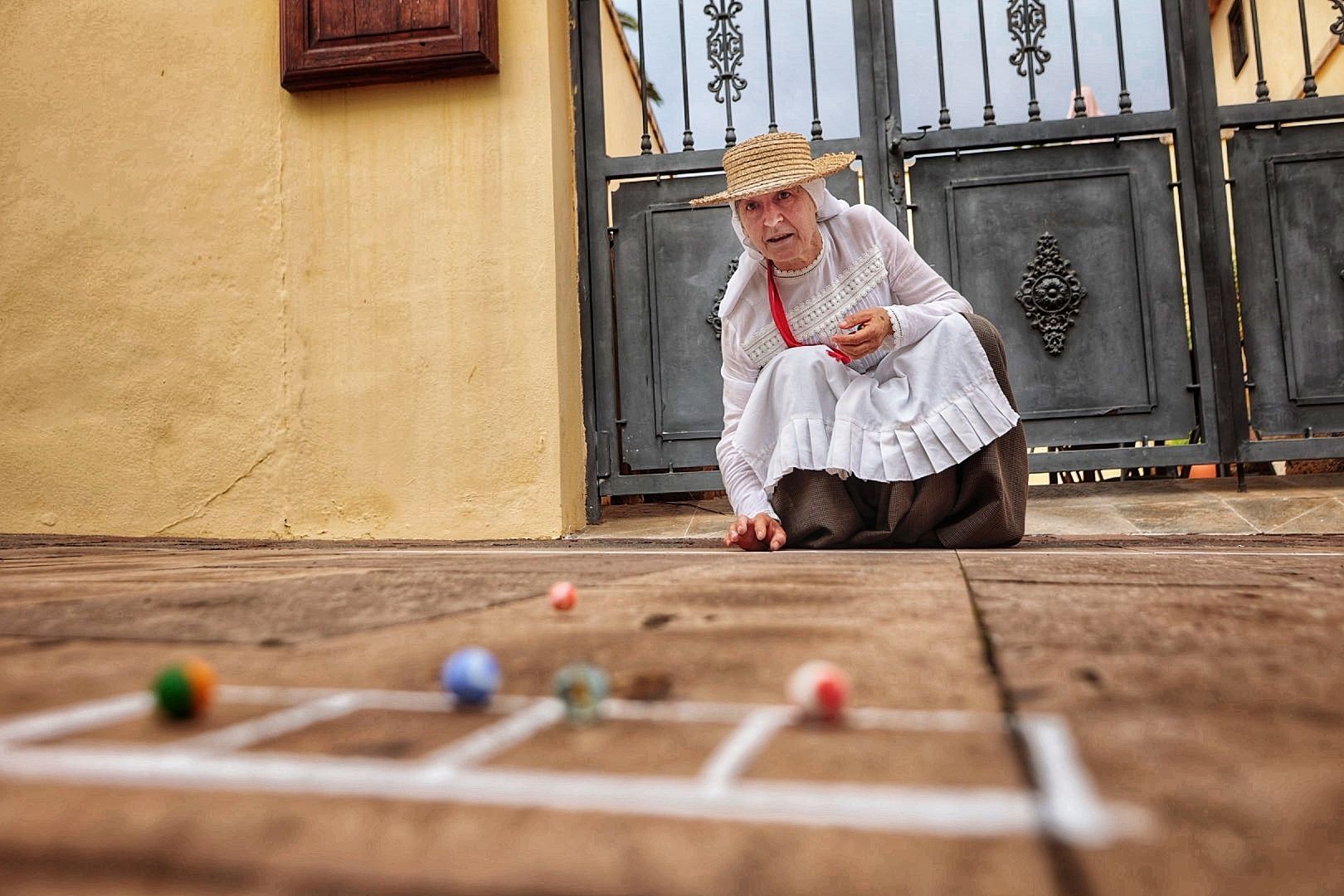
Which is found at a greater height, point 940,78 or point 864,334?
point 940,78

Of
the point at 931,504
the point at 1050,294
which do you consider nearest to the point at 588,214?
the point at 1050,294

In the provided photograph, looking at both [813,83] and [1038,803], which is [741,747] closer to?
[1038,803]

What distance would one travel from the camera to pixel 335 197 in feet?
13.1

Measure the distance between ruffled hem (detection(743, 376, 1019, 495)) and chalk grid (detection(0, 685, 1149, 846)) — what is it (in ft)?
6.07

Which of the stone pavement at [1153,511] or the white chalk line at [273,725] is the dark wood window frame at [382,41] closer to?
the stone pavement at [1153,511]

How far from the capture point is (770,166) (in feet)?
8.18

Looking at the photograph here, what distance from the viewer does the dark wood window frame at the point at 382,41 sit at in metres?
3.79

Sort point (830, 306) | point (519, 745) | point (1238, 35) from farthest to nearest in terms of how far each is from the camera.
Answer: point (1238, 35)
point (830, 306)
point (519, 745)

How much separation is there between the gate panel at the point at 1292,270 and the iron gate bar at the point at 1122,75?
1.46ft

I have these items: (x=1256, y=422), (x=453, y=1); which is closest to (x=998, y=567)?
(x=1256, y=422)

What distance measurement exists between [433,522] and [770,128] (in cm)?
214

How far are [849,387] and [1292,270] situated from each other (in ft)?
8.32

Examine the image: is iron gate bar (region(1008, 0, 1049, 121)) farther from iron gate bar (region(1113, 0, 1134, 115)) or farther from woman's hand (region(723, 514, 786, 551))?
woman's hand (region(723, 514, 786, 551))

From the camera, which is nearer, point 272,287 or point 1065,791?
point 1065,791
